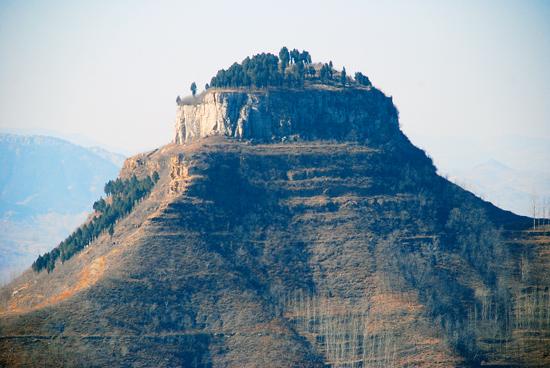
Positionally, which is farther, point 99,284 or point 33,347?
point 99,284

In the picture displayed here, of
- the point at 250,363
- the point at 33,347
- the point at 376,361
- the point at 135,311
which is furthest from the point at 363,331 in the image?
the point at 33,347

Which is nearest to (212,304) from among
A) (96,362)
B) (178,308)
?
(178,308)

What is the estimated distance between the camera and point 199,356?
19225cm

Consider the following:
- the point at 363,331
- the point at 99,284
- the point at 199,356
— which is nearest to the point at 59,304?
the point at 99,284

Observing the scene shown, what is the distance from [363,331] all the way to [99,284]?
123 feet

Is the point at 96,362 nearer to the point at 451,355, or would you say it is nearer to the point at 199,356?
the point at 199,356

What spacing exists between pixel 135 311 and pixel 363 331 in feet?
105

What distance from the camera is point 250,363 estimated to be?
190 m

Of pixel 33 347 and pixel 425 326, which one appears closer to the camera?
pixel 33 347

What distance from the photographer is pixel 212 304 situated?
199 meters

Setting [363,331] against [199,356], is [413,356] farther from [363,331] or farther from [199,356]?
[199,356]

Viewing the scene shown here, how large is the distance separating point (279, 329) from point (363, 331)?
1192cm

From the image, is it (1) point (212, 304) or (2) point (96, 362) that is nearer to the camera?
(2) point (96, 362)

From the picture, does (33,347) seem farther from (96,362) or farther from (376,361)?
(376,361)
